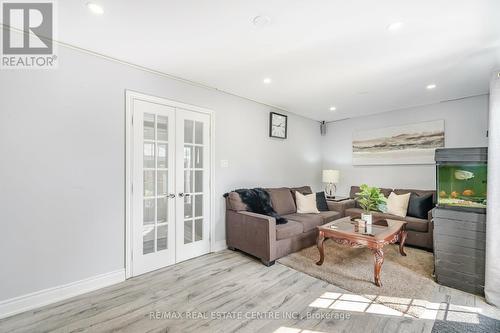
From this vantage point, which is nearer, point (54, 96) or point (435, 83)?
point (54, 96)

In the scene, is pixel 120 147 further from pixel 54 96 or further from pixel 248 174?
pixel 248 174

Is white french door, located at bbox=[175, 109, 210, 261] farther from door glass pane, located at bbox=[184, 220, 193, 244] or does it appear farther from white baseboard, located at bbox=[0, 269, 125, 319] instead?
white baseboard, located at bbox=[0, 269, 125, 319]

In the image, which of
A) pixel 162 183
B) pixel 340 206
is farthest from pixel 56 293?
pixel 340 206

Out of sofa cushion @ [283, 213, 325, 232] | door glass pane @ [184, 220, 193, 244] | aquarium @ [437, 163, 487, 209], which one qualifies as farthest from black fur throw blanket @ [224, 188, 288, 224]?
aquarium @ [437, 163, 487, 209]

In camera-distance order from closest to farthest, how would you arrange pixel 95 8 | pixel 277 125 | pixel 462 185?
pixel 95 8, pixel 462 185, pixel 277 125

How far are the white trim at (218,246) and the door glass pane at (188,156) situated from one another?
126 cm

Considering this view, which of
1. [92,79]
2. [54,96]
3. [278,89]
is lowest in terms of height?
[54,96]

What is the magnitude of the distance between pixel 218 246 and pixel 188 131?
5.89ft

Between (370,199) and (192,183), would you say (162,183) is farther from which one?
(370,199)

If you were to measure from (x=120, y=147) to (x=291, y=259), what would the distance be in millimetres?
2598

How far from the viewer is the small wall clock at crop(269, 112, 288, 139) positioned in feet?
14.0

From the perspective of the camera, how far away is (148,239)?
275 centimetres

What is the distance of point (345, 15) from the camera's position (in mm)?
1799

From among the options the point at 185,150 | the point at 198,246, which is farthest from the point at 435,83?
the point at 198,246
